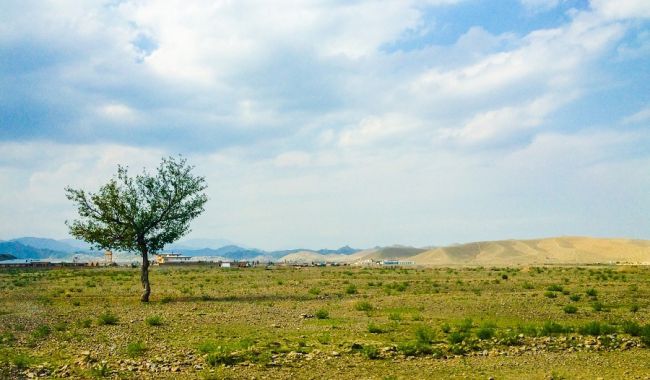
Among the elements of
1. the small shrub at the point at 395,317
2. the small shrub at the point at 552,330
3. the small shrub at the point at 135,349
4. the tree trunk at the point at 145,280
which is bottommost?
the small shrub at the point at 395,317

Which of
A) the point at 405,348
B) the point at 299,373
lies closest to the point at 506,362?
the point at 405,348

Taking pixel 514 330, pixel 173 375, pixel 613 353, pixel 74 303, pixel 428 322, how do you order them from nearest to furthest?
pixel 173 375
pixel 613 353
pixel 514 330
pixel 428 322
pixel 74 303

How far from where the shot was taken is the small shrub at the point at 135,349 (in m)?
19.0

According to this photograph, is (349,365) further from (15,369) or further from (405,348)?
(15,369)

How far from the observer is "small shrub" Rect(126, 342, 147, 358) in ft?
62.5

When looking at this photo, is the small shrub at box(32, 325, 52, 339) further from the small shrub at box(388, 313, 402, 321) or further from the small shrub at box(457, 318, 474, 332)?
the small shrub at box(457, 318, 474, 332)

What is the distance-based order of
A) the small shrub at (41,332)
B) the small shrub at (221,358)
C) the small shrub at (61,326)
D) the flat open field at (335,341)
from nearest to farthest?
the flat open field at (335,341)
the small shrub at (221,358)
the small shrub at (41,332)
the small shrub at (61,326)

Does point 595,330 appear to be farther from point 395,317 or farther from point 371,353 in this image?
point 371,353

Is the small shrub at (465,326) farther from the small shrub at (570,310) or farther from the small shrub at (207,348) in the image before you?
the small shrub at (207,348)

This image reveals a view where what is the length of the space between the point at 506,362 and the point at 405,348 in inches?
134

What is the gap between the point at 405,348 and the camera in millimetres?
19047

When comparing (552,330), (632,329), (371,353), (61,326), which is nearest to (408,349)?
(371,353)

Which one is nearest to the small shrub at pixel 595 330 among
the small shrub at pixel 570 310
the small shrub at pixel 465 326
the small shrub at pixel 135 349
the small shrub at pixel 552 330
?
the small shrub at pixel 552 330

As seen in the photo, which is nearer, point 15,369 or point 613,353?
point 15,369
